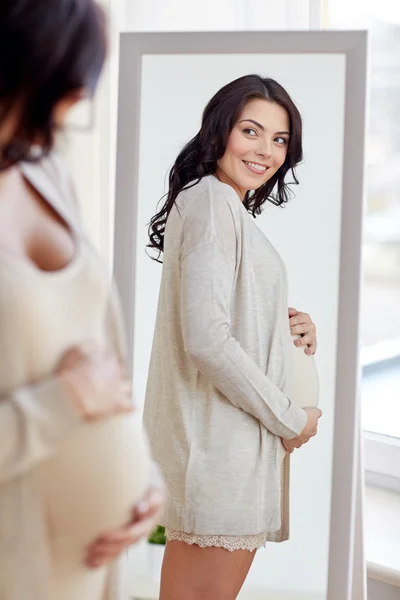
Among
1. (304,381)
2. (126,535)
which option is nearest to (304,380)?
(304,381)

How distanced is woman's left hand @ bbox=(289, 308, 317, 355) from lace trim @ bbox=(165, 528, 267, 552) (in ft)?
1.19

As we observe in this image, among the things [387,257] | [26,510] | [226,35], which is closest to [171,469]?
[26,510]

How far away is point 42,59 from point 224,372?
A: 2.19 ft

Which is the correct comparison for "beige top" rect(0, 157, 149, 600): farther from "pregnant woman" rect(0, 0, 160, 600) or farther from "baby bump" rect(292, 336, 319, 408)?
"baby bump" rect(292, 336, 319, 408)

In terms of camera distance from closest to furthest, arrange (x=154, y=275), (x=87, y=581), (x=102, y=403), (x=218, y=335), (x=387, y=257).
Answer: (x=102, y=403) → (x=87, y=581) → (x=218, y=335) → (x=154, y=275) → (x=387, y=257)

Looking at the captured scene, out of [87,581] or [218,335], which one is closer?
[87,581]

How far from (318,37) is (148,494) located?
0.88 metres

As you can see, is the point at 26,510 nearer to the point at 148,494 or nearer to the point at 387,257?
the point at 148,494

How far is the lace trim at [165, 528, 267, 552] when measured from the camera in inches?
55.4

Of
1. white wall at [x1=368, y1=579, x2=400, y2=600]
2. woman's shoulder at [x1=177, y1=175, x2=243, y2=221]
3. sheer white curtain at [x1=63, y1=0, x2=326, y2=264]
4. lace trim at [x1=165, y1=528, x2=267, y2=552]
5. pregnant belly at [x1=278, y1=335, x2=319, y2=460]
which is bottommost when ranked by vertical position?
white wall at [x1=368, y1=579, x2=400, y2=600]

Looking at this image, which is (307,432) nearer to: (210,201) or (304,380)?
(304,380)

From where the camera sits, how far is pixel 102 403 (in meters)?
0.97

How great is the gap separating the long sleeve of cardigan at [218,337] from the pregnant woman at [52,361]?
31 cm

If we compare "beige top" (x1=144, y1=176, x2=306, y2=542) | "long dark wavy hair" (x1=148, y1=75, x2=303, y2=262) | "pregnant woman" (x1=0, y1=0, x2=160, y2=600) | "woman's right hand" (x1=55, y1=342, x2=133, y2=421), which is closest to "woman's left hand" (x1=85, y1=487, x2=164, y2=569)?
"pregnant woman" (x1=0, y1=0, x2=160, y2=600)
